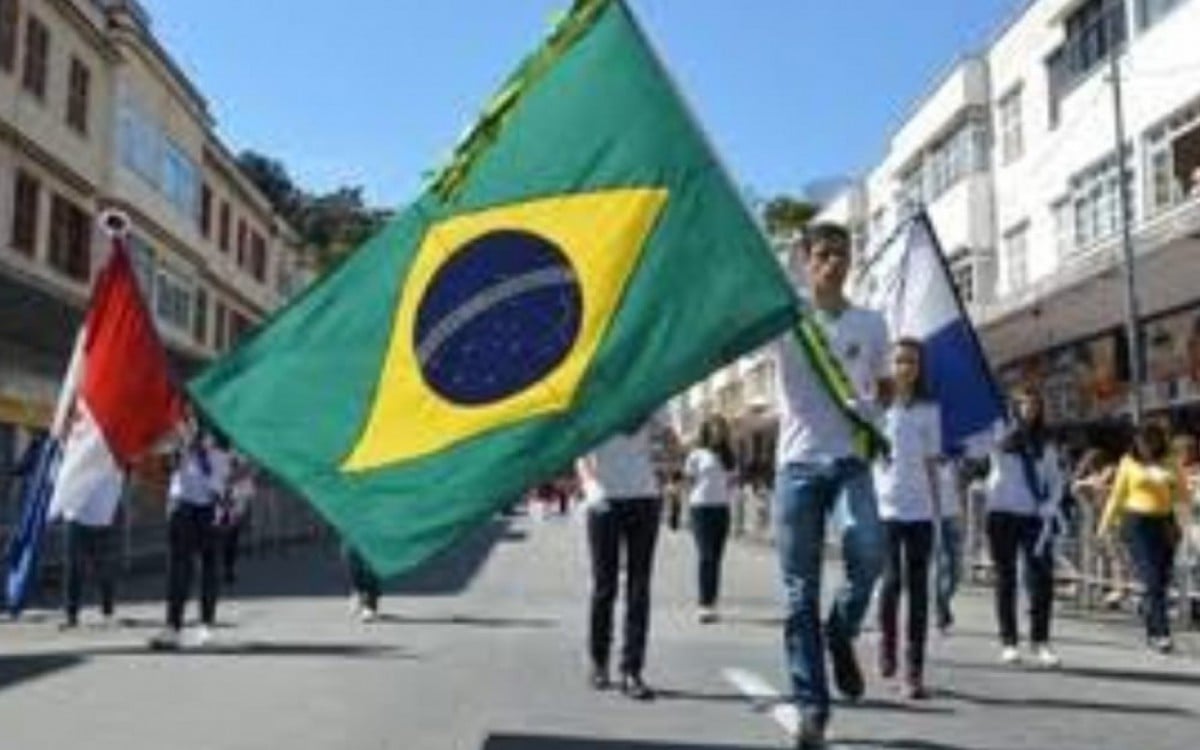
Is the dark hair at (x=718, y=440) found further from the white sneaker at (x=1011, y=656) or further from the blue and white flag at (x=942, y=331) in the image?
the white sneaker at (x=1011, y=656)

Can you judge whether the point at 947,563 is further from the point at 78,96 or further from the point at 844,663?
the point at 78,96

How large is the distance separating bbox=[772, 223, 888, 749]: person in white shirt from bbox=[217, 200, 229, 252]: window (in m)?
53.9

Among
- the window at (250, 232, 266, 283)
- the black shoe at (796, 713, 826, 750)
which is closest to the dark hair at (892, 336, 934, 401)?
the black shoe at (796, 713, 826, 750)

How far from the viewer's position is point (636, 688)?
1113cm

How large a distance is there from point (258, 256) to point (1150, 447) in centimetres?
5821

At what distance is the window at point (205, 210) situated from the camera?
192 ft

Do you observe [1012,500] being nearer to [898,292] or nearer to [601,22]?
[898,292]

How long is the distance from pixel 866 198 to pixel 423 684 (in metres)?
52.1

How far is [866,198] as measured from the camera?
6272 centimetres

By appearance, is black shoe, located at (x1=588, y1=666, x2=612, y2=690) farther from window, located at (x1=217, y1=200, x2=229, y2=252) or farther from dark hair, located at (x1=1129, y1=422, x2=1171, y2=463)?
window, located at (x1=217, y1=200, x2=229, y2=252)

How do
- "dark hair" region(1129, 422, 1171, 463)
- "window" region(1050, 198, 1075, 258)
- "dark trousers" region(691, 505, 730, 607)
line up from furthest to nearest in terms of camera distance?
"window" region(1050, 198, 1075, 258) < "dark trousers" region(691, 505, 730, 607) < "dark hair" region(1129, 422, 1171, 463)

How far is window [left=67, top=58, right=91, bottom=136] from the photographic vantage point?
133 ft

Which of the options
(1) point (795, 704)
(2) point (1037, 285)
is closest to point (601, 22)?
(1) point (795, 704)

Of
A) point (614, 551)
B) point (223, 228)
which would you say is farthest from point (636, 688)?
point (223, 228)
